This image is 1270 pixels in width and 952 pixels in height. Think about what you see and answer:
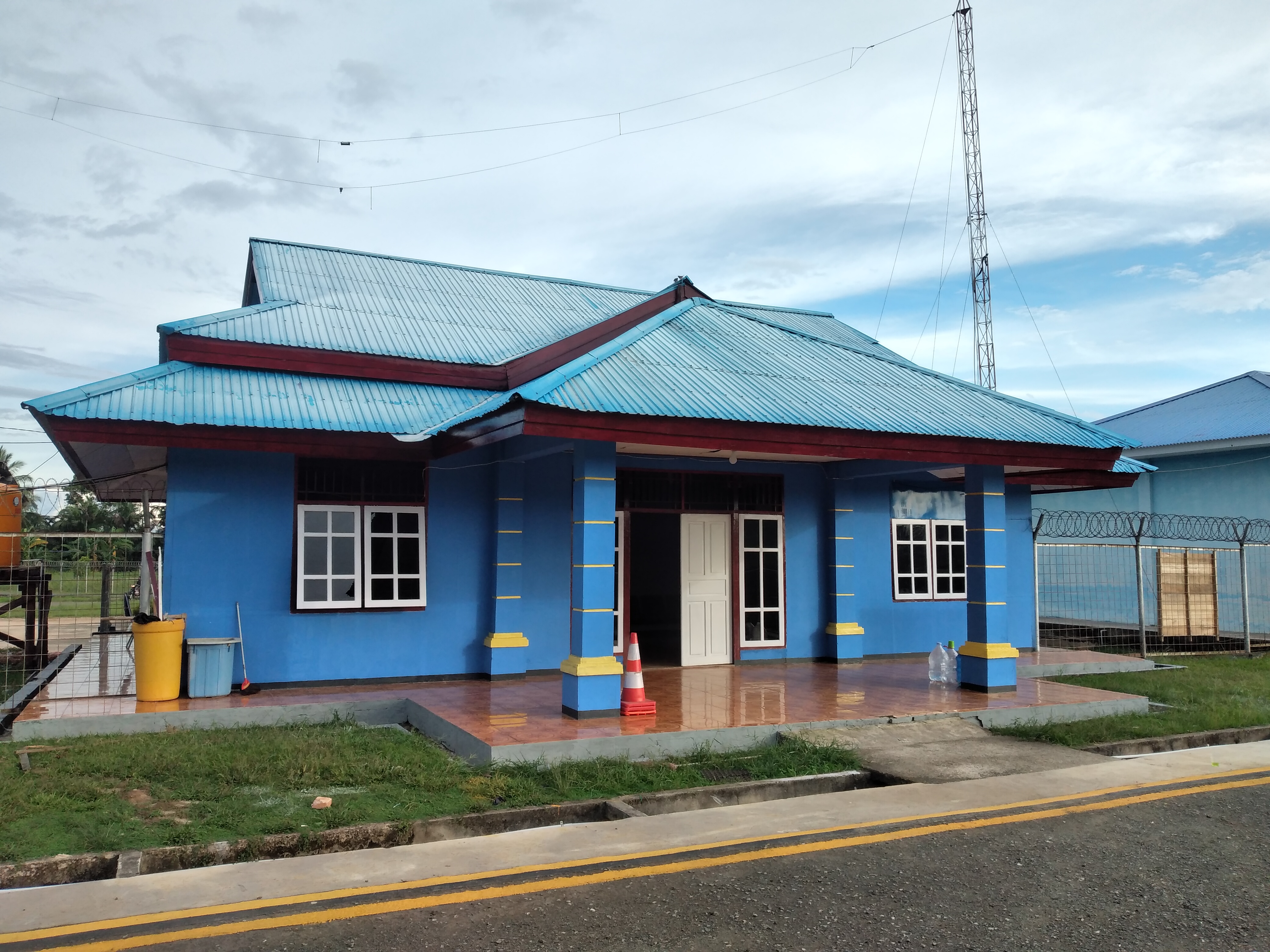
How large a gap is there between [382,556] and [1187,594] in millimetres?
13665

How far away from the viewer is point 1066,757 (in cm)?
878

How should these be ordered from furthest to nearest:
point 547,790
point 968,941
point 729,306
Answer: point 729,306 < point 547,790 < point 968,941

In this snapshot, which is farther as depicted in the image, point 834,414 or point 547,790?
point 834,414

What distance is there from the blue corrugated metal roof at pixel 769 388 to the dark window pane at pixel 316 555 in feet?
6.56

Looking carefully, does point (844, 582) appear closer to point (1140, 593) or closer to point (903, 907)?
point (1140, 593)

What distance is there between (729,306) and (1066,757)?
8.71 m

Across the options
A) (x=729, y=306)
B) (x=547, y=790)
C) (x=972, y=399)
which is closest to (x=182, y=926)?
(x=547, y=790)

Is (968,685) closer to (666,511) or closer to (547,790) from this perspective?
(666,511)

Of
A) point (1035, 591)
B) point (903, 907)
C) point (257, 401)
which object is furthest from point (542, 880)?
point (1035, 591)

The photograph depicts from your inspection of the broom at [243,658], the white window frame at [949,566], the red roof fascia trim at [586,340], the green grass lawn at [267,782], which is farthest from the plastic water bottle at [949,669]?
the broom at [243,658]

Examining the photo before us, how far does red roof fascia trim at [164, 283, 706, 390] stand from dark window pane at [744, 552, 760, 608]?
3615 millimetres

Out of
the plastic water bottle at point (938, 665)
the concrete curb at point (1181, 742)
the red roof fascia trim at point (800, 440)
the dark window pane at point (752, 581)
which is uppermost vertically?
the red roof fascia trim at point (800, 440)

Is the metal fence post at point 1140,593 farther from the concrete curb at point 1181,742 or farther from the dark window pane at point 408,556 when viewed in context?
the dark window pane at point 408,556

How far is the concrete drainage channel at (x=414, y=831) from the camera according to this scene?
573 centimetres
